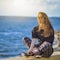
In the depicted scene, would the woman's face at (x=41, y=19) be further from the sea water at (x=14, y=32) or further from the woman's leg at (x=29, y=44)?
the woman's leg at (x=29, y=44)

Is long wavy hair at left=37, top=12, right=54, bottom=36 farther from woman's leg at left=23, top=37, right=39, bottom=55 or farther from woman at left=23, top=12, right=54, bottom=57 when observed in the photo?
woman's leg at left=23, top=37, right=39, bottom=55

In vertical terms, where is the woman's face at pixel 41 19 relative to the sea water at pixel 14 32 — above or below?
above

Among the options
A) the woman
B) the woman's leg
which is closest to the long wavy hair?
the woman

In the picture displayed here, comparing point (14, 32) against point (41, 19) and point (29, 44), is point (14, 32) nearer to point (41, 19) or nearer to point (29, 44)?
point (29, 44)

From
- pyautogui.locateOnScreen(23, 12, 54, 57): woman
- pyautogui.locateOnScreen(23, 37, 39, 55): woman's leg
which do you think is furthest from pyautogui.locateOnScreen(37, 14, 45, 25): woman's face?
pyautogui.locateOnScreen(23, 37, 39, 55): woman's leg

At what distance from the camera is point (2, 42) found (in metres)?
2.12

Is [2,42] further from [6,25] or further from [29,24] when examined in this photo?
[29,24]

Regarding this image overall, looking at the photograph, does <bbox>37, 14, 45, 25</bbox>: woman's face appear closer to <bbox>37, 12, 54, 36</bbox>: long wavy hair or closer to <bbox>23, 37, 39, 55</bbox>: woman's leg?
<bbox>37, 12, 54, 36</bbox>: long wavy hair

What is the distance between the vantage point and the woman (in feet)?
7.04

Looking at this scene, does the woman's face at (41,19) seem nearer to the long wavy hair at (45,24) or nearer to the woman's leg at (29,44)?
the long wavy hair at (45,24)

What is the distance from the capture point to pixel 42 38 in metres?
2.17

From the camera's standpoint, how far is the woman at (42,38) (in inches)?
84.4

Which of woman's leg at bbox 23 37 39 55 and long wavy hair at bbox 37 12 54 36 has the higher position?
long wavy hair at bbox 37 12 54 36

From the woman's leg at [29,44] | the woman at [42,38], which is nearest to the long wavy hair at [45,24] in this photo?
the woman at [42,38]
